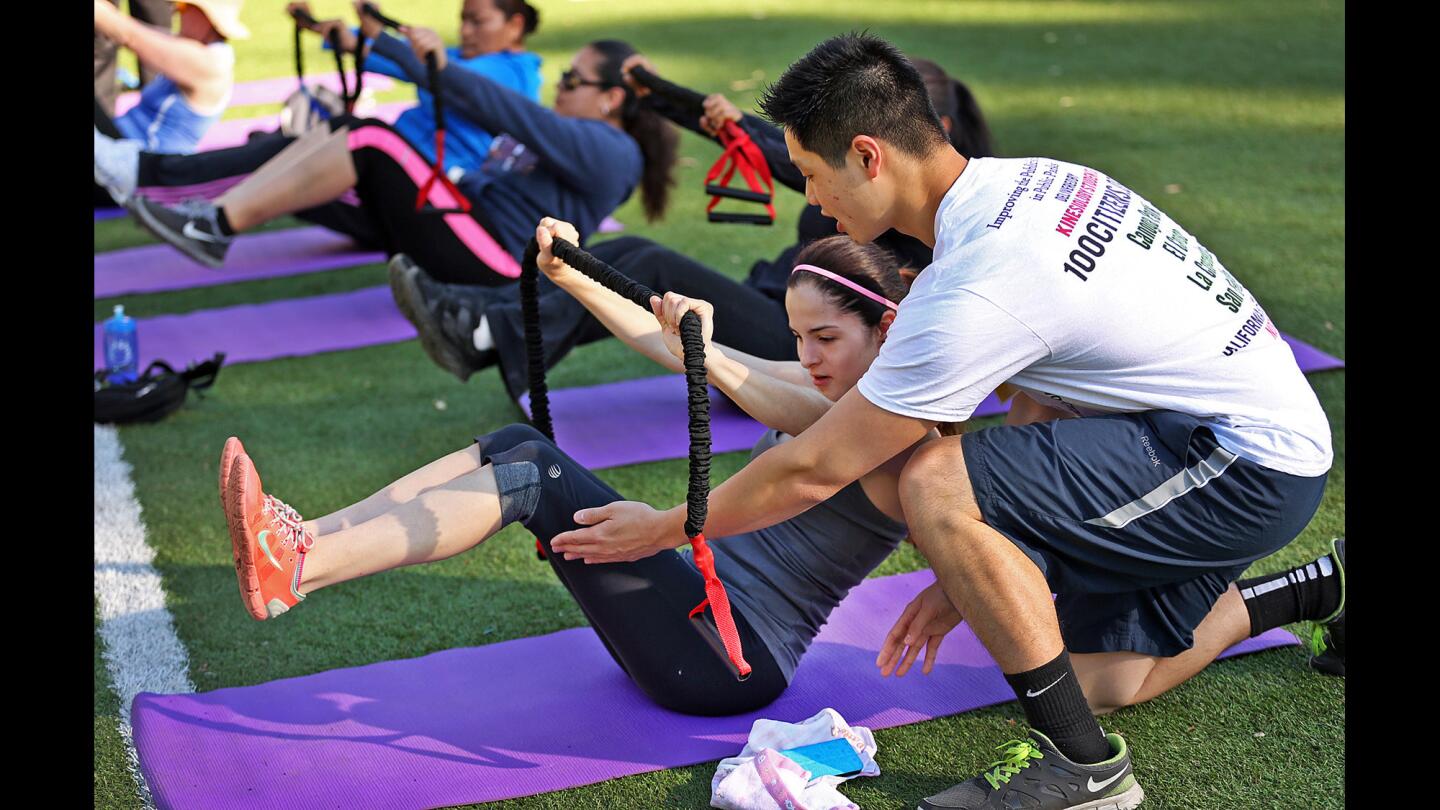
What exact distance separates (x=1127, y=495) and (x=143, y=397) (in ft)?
10.7

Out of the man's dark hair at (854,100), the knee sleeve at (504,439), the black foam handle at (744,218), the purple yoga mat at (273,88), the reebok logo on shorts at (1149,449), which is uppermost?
the man's dark hair at (854,100)

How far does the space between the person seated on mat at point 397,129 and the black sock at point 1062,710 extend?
11.1 feet

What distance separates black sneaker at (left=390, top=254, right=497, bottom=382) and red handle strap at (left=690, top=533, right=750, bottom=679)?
196cm

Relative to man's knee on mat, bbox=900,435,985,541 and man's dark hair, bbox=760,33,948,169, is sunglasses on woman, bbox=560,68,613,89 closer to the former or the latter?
man's dark hair, bbox=760,33,948,169

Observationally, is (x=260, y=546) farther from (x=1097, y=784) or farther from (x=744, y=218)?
(x=744, y=218)

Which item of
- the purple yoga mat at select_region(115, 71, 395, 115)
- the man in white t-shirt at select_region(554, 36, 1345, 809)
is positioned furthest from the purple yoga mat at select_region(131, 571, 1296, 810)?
the purple yoga mat at select_region(115, 71, 395, 115)

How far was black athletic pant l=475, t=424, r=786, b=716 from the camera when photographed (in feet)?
8.67

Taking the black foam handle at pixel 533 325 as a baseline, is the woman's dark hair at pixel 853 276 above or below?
above

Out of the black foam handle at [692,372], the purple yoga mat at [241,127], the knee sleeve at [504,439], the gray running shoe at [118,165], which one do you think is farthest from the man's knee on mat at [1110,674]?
the purple yoga mat at [241,127]

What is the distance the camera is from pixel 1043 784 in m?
2.46

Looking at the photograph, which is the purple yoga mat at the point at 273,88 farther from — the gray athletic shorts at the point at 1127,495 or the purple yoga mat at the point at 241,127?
the gray athletic shorts at the point at 1127,495

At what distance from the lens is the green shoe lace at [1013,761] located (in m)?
2.46

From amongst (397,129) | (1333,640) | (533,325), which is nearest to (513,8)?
(397,129)
